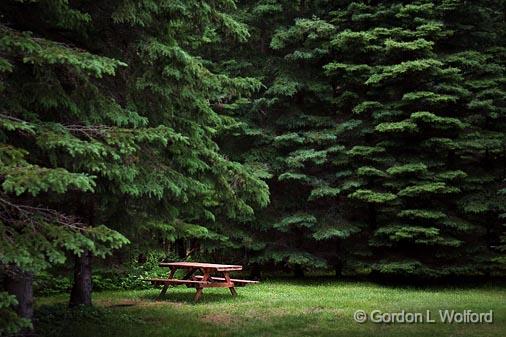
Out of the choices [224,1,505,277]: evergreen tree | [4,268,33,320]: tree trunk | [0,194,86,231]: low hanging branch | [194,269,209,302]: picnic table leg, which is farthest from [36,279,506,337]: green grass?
[0,194,86,231]: low hanging branch

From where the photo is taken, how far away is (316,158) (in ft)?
60.7

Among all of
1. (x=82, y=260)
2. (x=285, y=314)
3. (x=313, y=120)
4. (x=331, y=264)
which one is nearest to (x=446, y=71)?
(x=313, y=120)

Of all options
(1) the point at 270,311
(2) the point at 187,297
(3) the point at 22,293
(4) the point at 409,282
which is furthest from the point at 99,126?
(4) the point at 409,282

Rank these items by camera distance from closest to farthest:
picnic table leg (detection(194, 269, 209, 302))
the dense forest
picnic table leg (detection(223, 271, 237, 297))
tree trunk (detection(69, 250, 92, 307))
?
the dense forest
tree trunk (detection(69, 250, 92, 307))
picnic table leg (detection(194, 269, 209, 302))
picnic table leg (detection(223, 271, 237, 297))

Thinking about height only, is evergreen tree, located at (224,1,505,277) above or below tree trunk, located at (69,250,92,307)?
above

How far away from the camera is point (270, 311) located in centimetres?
1198

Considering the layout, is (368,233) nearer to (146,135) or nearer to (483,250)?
(483,250)

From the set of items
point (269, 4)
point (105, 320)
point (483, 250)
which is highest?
point (269, 4)

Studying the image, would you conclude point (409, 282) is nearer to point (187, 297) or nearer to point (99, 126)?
point (187, 297)

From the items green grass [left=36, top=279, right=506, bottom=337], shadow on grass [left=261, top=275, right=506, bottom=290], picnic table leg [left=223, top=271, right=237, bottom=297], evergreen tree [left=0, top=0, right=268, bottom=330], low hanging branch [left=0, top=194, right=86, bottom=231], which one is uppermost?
evergreen tree [left=0, top=0, right=268, bottom=330]

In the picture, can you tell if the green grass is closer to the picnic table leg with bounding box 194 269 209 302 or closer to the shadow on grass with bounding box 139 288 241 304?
the shadow on grass with bounding box 139 288 241 304

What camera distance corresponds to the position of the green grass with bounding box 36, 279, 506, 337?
31.5ft

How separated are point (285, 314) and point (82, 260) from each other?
14.3ft

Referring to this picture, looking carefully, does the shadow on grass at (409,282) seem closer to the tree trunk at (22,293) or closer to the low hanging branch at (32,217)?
the tree trunk at (22,293)
